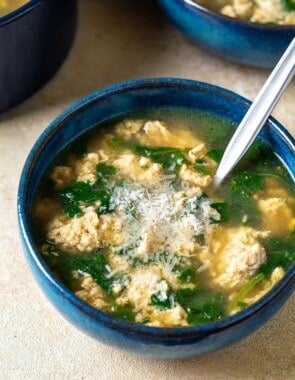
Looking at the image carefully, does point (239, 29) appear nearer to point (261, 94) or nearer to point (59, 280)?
point (261, 94)

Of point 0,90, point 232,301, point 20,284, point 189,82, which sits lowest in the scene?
point 20,284

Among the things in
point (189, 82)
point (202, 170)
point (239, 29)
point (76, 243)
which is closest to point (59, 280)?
point (76, 243)

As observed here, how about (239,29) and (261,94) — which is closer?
(261,94)

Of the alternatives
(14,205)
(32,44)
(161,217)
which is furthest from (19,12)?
(161,217)

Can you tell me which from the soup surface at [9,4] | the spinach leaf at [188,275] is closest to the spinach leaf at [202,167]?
the spinach leaf at [188,275]

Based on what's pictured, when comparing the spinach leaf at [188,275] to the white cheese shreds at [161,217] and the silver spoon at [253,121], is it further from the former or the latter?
the silver spoon at [253,121]
